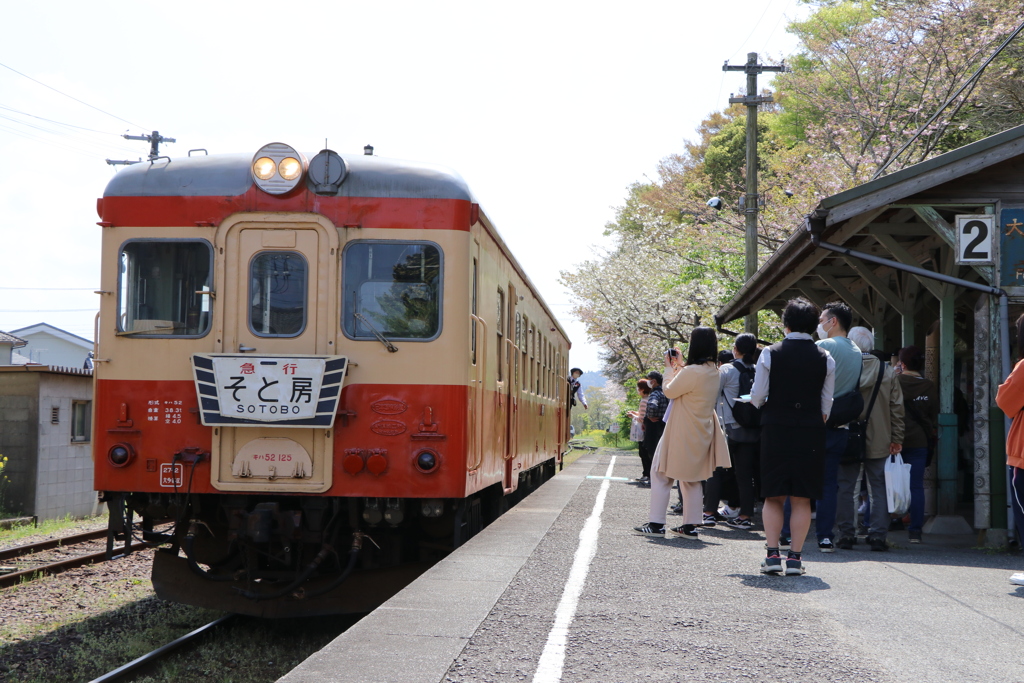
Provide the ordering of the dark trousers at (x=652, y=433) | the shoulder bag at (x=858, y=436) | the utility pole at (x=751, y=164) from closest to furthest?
the shoulder bag at (x=858, y=436) → the dark trousers at (x=652, y=433) → the utility pole at (x=751, y=164)

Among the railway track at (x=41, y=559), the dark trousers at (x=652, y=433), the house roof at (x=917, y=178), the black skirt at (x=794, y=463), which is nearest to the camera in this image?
the black skirt at (x=794, y=463)

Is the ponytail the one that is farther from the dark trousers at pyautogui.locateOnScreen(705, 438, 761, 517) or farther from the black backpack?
the dark trousers at pyautogui.locateOnScreen(705, 438, 761, 517)

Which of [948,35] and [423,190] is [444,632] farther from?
[948,35]

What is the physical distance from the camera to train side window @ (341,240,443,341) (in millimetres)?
6418

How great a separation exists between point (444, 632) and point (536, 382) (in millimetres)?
8353

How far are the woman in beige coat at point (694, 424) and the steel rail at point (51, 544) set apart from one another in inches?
267

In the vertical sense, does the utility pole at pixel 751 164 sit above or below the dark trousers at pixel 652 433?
above

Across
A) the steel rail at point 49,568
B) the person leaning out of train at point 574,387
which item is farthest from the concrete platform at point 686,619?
the person leaning out of train at point 574,387

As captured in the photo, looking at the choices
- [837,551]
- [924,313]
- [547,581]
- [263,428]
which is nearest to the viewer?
[547,581]

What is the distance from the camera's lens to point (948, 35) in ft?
70.2

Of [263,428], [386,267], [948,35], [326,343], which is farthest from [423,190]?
[948,35]

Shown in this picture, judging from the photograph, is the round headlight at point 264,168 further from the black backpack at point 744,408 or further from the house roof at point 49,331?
the house roof at point 49,331

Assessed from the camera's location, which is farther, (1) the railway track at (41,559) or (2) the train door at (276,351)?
(1) the railway track at (41,559)

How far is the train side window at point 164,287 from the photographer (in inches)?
255
